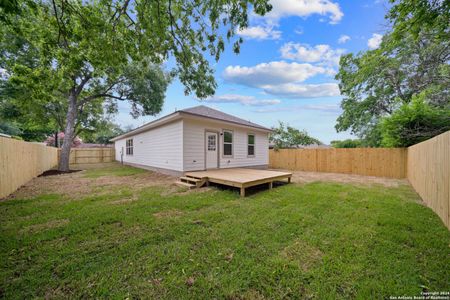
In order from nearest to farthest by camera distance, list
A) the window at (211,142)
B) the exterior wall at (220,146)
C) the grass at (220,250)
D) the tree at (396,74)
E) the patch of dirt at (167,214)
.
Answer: the grass at (220,250) → the tree at (396,74) → the patch of dirt at (167,214) → the exterior wall at (220,146) → the window at (211,142)

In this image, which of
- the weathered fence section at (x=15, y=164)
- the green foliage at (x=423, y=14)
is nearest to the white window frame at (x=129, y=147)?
the weathered fence section at (x=15, y=164)

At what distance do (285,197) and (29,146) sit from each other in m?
9.58

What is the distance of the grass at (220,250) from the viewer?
5.83 ft

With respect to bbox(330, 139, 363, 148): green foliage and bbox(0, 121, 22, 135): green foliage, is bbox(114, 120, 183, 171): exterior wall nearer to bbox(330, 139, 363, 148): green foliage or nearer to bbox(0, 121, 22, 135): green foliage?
bbox(0, 121, 22, 135): green foliage

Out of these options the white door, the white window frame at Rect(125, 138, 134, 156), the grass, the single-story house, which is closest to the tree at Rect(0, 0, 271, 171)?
the single-story house

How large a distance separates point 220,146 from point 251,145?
8.83 feet

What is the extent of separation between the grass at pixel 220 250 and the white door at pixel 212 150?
4.36 meters

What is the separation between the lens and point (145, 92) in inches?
519

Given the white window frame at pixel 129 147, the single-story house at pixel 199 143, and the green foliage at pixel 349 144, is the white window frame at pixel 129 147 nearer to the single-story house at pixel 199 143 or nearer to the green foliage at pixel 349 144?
the single-story house at pixel 199 143

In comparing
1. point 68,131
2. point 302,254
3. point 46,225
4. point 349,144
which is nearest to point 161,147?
point 68,131

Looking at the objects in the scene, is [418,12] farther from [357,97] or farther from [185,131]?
[357,97]

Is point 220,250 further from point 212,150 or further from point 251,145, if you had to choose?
point 251,145

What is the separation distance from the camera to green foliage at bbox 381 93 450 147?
736cm

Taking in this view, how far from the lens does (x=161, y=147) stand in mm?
9602
